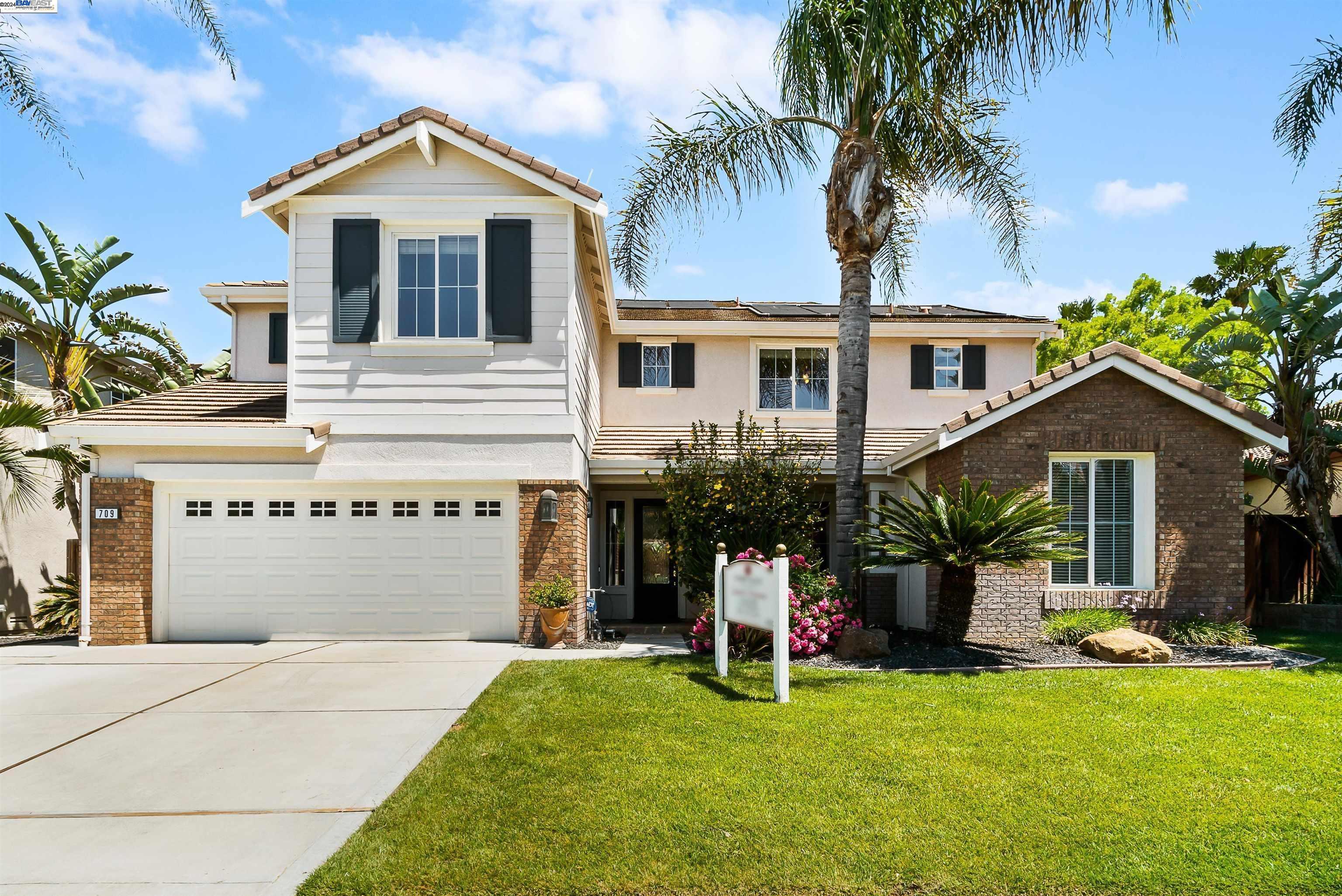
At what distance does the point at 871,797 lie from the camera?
16.6ft

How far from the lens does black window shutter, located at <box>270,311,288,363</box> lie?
15.2 metres

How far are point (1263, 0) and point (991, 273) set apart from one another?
4.91m

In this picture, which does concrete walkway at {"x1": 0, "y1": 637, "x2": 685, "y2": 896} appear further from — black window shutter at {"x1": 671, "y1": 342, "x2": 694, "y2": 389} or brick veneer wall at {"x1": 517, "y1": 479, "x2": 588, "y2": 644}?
black window shutter at {"x1": 671, "y1": 342, "x2": 694, "y2": 389}

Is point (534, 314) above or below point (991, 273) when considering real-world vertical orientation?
below

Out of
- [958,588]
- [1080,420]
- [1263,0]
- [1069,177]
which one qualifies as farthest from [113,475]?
[1263,0]

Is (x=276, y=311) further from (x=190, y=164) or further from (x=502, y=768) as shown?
(x=502, y=768)

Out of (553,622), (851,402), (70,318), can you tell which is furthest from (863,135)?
(70,318)

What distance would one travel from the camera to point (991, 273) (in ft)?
47.4

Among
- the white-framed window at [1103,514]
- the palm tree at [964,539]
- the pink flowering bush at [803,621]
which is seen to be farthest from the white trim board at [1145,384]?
the pink flowering bush at [803,621]

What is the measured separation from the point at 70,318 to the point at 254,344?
273 cm

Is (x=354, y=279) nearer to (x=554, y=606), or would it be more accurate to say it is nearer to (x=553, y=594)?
(x=553, y=594)

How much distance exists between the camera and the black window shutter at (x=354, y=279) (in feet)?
37.3

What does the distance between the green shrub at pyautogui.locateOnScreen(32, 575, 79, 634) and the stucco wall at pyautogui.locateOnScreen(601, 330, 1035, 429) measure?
8.63 m

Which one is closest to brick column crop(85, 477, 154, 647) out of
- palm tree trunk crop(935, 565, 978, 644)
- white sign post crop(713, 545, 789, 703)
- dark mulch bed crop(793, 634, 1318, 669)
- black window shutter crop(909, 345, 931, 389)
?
white sign post crop(713, 545, 789, 703)
